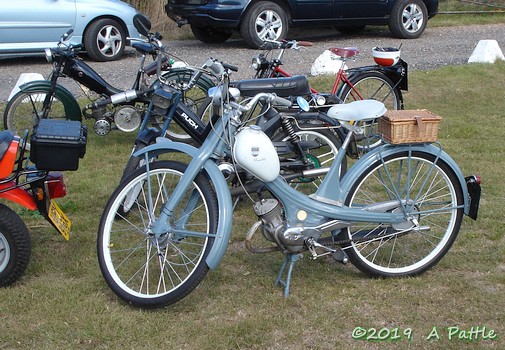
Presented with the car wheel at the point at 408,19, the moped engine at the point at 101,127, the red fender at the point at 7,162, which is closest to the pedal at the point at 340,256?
the red fender at the point at 7,162

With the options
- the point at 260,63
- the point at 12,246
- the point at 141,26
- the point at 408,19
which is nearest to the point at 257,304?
the point at 12,246

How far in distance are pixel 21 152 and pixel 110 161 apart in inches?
94.3

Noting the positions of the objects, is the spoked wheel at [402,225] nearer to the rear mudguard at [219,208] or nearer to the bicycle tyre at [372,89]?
the rear mudguard at [219,208]

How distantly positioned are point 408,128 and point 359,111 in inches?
11.6

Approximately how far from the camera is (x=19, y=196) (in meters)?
4.38

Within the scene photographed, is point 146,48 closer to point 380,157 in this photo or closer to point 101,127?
point 101,127

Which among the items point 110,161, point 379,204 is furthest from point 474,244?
point 110,161

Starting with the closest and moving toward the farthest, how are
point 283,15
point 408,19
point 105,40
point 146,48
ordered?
point 146,48
point 105,40
point 283,15
point 408,19

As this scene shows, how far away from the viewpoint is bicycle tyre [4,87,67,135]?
7.31 metres

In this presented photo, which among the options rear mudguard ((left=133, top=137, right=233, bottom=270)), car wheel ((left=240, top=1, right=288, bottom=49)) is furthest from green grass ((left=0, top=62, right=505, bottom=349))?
car wheel ((left=240, top=1, right=288, bottom=49))

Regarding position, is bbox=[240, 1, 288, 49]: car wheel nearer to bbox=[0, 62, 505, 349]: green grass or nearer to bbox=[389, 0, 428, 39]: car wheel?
bbox=[389, 0, 428, 39]: car wheel

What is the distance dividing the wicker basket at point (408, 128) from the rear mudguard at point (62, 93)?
398 cm

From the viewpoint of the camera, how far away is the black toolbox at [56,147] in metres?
4.25

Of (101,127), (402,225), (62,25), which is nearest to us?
(402,225)
